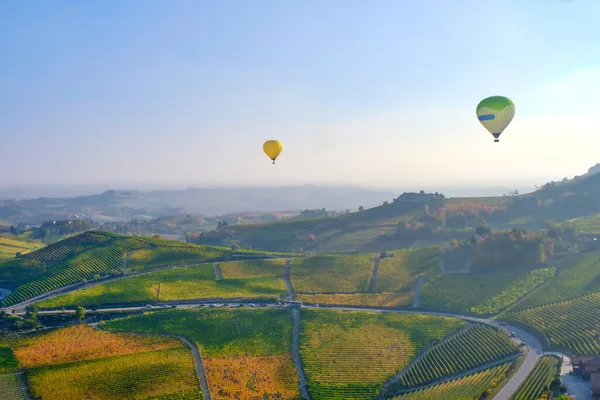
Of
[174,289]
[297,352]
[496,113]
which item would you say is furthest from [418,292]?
[174,289]

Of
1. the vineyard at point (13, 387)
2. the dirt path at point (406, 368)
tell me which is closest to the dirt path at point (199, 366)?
the vineyard at point (13, 387)

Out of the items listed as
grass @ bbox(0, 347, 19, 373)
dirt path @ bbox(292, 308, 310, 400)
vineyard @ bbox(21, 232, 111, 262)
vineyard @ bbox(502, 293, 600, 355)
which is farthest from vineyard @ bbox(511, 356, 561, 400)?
vineyard @ bbox(21, 232, 111, 262)

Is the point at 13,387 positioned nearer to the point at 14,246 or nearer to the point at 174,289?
the point at 174,289

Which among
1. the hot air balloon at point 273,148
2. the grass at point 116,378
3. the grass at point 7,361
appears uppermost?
the hot air balloon at point 273,148

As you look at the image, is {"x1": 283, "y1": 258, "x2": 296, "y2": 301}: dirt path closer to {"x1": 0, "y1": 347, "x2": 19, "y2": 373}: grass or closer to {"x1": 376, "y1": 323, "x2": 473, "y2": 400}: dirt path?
{"x1": 376, "y1": 323, "x2": 473, "y2": 400}: dirt path

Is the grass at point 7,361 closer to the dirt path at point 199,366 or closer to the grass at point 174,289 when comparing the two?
the grass at point 174,289

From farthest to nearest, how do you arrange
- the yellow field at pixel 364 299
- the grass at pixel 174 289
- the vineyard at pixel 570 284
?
1. the yellow field at pixel 364 299
2. the grass at pixel 174 289
3. the vineyard at pixel 570 284

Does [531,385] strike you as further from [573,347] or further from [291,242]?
[291,242]
